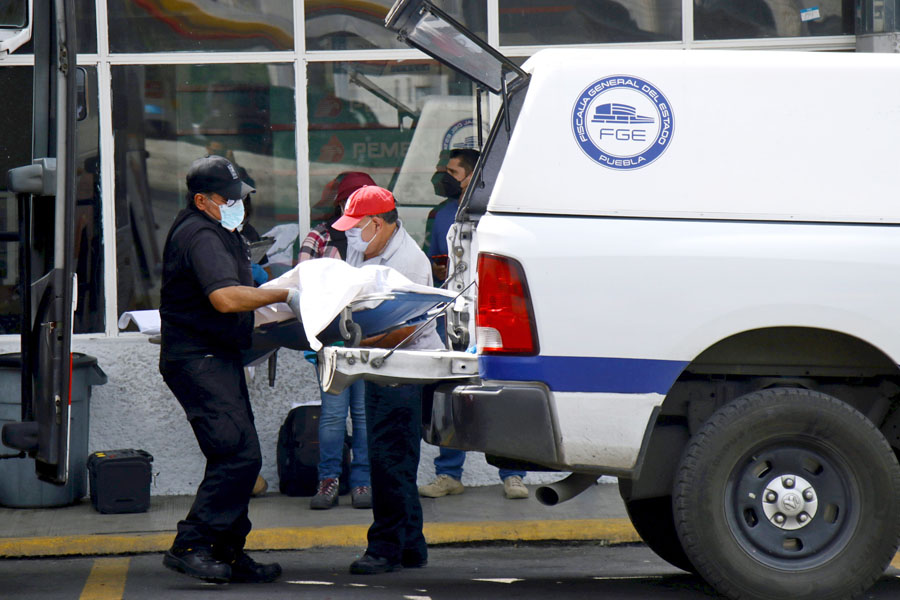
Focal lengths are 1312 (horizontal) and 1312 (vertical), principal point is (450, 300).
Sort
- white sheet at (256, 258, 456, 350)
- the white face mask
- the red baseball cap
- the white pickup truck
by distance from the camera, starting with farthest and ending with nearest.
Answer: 1. the white face mask
2. the red baseball cap
3. white sheet at (256, 258, 456, 350)
4. the white pickup truck

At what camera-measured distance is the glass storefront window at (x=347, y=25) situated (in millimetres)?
8430

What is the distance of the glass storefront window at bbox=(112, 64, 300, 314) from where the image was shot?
27.0 feet

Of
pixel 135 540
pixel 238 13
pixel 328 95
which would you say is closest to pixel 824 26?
pixel 328 95

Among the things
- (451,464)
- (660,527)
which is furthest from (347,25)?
(660,527)

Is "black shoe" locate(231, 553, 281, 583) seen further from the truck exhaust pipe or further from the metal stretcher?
the truck exhaust pipe

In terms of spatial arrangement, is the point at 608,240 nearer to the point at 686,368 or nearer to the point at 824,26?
the point at 686,368

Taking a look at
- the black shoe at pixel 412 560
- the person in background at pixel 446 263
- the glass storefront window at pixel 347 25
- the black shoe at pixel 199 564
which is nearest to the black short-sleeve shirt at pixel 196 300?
the black shoe at pixel 199 564

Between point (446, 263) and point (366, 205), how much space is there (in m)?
1.74

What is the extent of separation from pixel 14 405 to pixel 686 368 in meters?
4.30

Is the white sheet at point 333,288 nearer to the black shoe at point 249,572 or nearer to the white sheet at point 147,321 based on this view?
the black shoe at point 249,572

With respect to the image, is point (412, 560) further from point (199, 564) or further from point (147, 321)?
point (147, 321)

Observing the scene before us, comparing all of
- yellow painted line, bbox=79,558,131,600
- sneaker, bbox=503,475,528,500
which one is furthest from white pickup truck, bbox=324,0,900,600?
sneaker, bbox=503,475,528,500

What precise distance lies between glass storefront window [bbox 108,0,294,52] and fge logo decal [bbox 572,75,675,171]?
392 cm

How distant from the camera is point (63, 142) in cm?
503
